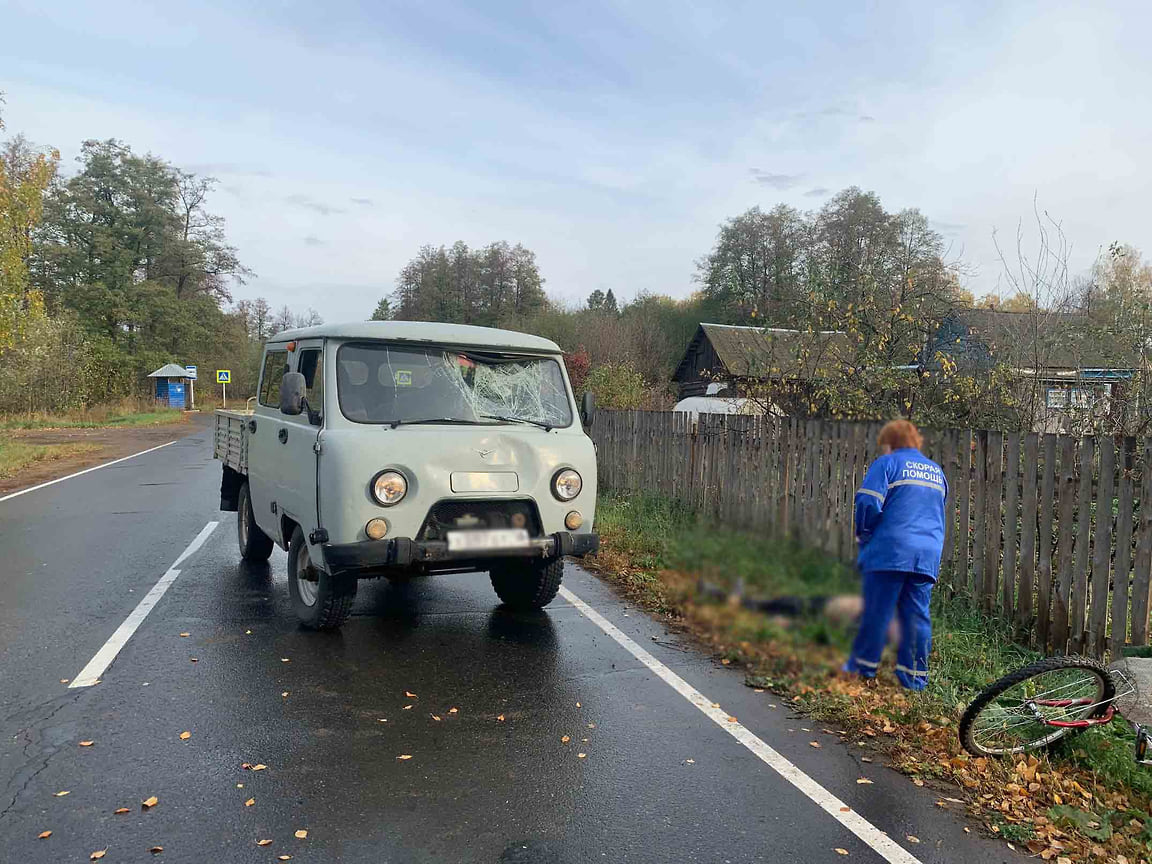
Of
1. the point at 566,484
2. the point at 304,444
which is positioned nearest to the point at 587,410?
the point at 566,484

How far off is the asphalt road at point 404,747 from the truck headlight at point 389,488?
112cm

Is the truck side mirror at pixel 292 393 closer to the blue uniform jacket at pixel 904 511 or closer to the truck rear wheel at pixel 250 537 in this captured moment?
the truck rear wheel at pixel 250 537

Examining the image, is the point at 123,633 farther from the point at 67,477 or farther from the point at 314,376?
the point at 67,477

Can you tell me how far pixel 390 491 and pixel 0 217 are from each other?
58.5ft

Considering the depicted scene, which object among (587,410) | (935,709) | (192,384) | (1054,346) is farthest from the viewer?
(192,384)

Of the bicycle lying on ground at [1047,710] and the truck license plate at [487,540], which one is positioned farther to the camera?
the truck license plate at [487,540]

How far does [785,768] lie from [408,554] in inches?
100

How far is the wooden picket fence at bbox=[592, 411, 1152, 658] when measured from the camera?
16.1 ft

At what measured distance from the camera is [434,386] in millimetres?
5852

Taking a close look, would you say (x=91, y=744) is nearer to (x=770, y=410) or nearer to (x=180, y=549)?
(x=180, y=549)

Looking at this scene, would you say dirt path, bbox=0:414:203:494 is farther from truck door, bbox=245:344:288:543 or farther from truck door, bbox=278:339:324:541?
truck door, bbox=278:339:324:541

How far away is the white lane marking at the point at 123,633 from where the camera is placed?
5.12m

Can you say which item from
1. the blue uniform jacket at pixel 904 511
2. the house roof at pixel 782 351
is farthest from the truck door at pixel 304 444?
the house roof at pixel 782 351

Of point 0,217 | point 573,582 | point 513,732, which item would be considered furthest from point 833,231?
point 513,732
